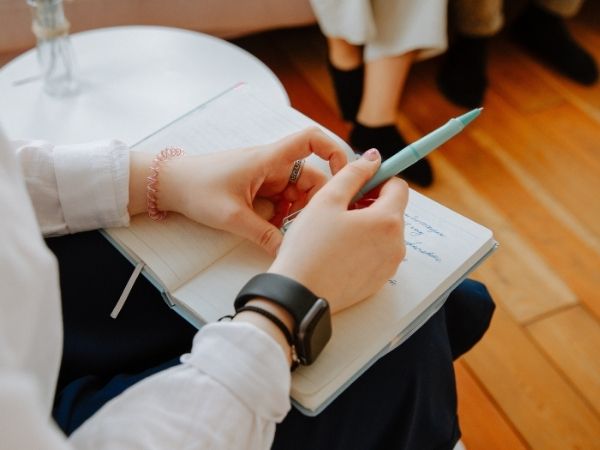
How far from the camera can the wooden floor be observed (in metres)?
1.03

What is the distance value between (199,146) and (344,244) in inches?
10.3

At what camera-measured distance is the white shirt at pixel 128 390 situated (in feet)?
1.15

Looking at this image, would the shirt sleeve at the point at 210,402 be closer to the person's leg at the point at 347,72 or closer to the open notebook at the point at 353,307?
the open notebook at the point at 353,307

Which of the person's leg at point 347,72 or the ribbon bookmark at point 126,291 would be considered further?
the person's leg at point 347,72

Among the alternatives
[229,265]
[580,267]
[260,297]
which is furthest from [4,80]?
[580,267]

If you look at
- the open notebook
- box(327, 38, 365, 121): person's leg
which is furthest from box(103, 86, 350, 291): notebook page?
box(327, 38, 365, 121): person's leg

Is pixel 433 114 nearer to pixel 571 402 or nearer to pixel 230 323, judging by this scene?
pixel 571 402

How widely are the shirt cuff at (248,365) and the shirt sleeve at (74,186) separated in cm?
22

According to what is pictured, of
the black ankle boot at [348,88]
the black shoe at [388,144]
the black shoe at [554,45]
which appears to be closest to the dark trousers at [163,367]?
the black shoe at [388,144]

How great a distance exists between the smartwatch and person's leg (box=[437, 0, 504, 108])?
1.18 meters

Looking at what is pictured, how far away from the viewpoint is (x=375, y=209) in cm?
54

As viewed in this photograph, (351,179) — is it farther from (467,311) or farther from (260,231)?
(467,311)

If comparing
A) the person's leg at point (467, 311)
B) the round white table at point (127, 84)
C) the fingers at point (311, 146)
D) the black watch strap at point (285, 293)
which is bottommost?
the person's leg at point (467, 311)

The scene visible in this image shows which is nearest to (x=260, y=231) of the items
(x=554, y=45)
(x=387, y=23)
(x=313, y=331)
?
(x=313, y=331)
